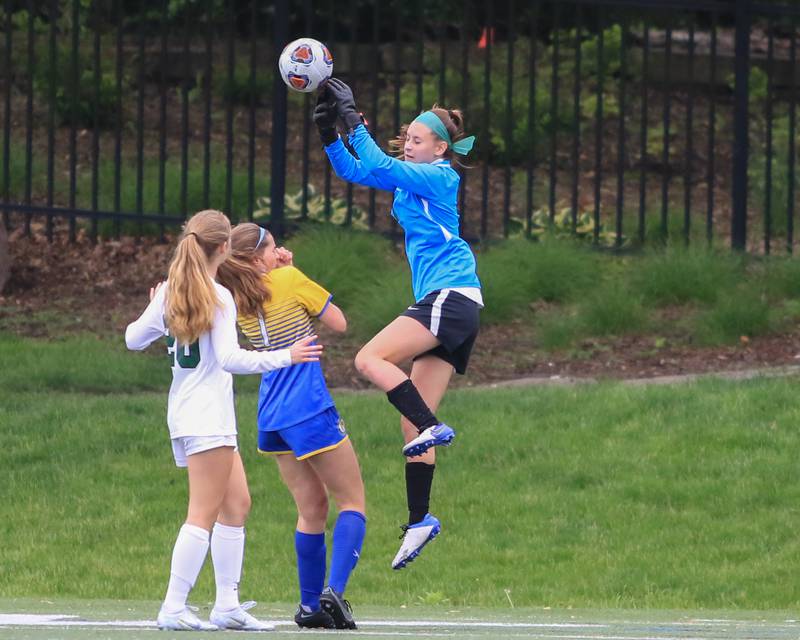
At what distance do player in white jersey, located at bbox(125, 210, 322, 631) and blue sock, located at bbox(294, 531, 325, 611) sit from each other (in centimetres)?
63

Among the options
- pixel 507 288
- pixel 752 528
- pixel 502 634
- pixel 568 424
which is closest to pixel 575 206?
pixel 507 288

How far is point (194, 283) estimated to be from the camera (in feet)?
19.6

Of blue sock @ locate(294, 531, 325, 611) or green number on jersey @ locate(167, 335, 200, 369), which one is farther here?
blue sock @ locate(294, 531, 325, 611)

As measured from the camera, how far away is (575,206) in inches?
560

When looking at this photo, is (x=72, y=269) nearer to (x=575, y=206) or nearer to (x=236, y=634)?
(x=575, y=206)

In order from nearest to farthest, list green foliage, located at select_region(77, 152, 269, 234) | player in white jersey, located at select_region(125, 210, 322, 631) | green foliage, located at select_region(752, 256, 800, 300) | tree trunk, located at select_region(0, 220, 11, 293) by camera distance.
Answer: player in white jersey, located at select_region(125, 210, 322, 631) → green foliage, located at select_region(752, 256, 800, 300) → tree trunk, located at select_region(0, 220, 11, 293) → green foliage, located at select_region(77, 152, 269, 234)

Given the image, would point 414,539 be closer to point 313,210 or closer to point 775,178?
point 313,210

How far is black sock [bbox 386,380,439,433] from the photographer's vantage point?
22.6 ft

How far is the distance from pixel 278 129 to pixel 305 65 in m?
7.10

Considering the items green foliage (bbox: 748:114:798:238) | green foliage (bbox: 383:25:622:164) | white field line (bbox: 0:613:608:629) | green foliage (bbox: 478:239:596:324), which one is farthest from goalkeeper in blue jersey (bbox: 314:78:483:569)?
green foliage (bbox: 383:25:622:164)

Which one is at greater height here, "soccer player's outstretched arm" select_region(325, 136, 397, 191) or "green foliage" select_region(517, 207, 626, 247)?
"soccer player's outstretched arm" select_region(325, 136, 397, 191)

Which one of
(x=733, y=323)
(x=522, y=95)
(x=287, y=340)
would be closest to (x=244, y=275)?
(x=287, y=340)

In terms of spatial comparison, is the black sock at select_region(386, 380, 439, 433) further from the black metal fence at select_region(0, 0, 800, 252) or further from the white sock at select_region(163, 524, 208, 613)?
Answer: the black metal fence at select_region(0, 0, 800, 252)

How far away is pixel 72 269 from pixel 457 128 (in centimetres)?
787
